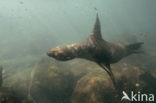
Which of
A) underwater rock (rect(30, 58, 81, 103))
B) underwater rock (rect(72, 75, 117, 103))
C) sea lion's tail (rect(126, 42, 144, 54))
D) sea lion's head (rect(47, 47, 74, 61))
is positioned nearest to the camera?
sea lion's head (rect(47, 47, 74, 61))

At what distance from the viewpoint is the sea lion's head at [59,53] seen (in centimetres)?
402

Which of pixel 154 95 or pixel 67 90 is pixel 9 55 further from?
pixel 154 95

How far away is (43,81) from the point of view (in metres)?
7.20

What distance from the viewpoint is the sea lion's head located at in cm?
402

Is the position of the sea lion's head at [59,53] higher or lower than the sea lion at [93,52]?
higher

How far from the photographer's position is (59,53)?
4043 millimetres

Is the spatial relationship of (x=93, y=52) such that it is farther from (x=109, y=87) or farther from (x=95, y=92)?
(x=109, y=87)

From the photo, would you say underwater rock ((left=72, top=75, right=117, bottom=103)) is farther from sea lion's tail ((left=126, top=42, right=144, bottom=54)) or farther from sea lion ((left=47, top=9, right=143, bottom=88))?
sea lion's tail ((left=126, top=42, right=144, bottom=54))

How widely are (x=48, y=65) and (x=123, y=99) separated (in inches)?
207

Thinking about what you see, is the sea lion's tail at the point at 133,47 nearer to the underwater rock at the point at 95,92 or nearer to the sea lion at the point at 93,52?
the sea lion at the point at 93,52

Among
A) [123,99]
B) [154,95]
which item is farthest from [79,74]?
[154,95]

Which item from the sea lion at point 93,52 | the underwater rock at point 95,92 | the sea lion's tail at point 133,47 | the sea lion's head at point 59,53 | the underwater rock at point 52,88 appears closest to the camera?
the sea lion's head at point 59,53

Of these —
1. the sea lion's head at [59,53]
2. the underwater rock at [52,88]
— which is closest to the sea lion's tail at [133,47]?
the underwater rock at [52,88]

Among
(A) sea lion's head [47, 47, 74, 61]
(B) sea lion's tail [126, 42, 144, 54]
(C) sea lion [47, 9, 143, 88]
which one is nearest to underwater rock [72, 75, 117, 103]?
(C) sea lion [47, 9, 143, 88]
